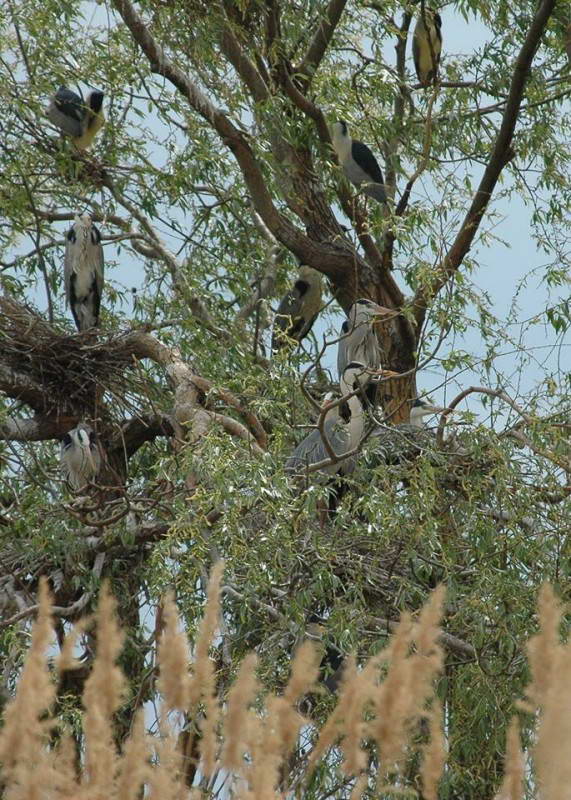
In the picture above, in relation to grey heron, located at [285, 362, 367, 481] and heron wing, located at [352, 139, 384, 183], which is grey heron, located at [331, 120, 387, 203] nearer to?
heron wing, located at [352, 139, 384, 183]

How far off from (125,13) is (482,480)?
3.16 metres

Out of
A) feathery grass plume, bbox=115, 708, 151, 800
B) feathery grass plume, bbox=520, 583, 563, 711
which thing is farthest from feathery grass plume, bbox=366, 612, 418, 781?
feathery grass plume, bbox=115, 708, 151, 800

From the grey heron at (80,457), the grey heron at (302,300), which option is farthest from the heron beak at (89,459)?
the grey heron at (302,300)

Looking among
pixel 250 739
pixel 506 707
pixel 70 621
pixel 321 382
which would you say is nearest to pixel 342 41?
pixel 321 382

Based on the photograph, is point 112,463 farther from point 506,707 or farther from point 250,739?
point 250,739

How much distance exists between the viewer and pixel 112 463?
6.05 m

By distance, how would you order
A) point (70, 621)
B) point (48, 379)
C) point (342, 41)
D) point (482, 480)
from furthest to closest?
1. point (342, 41)
2. point (48, 379)
3. point (70, 621)
4. point (482, 480)

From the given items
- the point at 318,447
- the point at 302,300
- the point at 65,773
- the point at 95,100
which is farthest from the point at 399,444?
the point at 65,773

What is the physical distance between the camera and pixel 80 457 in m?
5.70

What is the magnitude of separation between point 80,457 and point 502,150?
2285 mm

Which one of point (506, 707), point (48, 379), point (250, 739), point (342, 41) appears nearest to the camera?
point (250, 739)

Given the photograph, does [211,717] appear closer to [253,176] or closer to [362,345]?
[362,345]

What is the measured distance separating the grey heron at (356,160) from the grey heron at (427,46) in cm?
48

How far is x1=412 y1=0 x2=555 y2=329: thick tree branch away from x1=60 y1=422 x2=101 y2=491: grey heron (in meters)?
1.49
